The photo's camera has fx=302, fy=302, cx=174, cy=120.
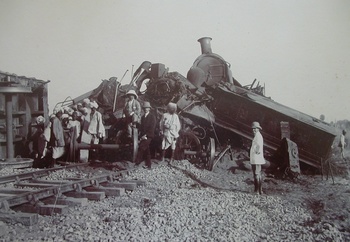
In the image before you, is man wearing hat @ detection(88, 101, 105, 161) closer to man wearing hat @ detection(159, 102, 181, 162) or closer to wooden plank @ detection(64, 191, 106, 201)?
man wearing hat @ detection(159, 102, 181, 162)

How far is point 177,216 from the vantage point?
14.2 ft

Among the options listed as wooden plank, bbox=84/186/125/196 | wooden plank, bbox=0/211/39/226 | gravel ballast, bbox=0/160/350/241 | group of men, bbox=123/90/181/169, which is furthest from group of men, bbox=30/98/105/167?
wooden plank, bbox=0/211/39/226

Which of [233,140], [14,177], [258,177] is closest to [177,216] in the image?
[258,177]

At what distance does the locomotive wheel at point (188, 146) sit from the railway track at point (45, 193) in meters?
2.75

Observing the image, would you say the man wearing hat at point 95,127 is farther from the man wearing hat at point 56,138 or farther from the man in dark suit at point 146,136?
the man in dark suit at point 146,136

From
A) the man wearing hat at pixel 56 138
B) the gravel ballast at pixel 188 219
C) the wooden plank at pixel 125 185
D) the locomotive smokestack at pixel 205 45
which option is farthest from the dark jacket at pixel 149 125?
the locomotive smokestack at pixel 205 45

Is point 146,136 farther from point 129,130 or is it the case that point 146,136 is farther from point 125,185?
point 125,185

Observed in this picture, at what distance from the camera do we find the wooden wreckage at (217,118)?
32.1 ft

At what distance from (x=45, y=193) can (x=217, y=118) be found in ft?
26.7

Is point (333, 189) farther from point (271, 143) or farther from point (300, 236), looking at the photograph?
point (300, 236)

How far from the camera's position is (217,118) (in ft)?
39.3

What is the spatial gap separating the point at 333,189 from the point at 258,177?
8.20 ft

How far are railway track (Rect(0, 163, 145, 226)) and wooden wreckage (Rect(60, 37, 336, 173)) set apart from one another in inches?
141

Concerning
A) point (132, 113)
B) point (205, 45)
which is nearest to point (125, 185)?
point (132, 113)
